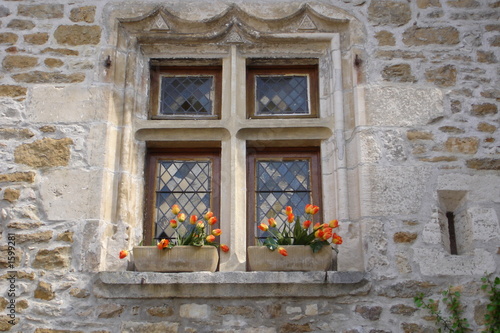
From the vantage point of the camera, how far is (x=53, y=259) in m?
3.94

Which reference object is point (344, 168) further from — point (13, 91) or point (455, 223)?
point (13, 91)

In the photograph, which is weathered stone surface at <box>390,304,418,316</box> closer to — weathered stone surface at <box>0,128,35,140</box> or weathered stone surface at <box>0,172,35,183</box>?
weathered stone surface at <box>0,172,35,183</box>

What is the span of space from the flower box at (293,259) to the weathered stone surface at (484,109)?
1.27 m

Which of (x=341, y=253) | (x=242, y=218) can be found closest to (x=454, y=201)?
(x=341, y=253)

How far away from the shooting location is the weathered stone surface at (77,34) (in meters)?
4.50

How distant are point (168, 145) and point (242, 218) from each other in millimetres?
711

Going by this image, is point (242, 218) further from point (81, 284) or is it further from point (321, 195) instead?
point (81, 284)

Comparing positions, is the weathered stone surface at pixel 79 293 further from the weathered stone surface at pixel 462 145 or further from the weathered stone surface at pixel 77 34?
the weathered stone surface at pixel 462 145

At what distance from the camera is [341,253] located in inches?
160

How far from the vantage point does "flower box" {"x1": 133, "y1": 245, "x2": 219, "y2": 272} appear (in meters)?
3.92

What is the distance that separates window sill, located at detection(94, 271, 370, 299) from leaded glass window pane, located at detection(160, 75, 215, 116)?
1.22 m

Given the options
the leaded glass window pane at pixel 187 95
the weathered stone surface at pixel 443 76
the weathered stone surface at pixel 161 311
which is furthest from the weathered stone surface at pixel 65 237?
the weathered stone surface at pixel 443 76

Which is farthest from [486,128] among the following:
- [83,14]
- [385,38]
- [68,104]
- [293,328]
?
[83,14]

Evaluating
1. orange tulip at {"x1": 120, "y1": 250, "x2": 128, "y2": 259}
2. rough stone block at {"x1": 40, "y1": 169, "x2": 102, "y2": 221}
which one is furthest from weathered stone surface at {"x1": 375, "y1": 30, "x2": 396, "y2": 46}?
orange tulip at {"x1": 120, "y1": 250, "x2": 128, "y2": 259}
